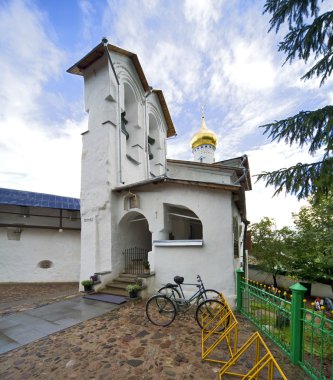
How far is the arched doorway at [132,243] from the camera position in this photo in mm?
9078

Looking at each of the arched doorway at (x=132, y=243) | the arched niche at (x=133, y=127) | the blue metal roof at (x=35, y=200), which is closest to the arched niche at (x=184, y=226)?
the arched doorway at (x=132, y=243)

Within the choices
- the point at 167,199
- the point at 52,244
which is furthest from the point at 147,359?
the point at 52,244

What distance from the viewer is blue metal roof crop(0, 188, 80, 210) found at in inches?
429

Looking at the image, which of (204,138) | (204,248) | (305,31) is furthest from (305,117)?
(204,138)

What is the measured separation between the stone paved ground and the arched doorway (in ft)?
12.4

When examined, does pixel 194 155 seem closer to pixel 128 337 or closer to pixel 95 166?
pixel 95 166

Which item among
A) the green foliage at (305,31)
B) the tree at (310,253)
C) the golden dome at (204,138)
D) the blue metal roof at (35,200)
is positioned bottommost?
the tree at (310,253)

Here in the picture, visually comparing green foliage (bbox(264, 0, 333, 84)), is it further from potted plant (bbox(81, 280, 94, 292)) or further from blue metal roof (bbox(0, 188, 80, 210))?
blue metal roof (bbox(0, 188, 80, 210))

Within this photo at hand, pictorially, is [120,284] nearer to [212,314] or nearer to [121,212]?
[121,212]

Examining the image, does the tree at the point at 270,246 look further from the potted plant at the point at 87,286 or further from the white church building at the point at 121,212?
the potted plant at the point at 87,286

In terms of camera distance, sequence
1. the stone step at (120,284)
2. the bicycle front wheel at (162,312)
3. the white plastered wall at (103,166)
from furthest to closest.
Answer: the white plastered wall at (103,166) → the stone step at (120,284) → the bicycle front wheel at (162,312)

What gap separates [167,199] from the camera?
786 centimetres

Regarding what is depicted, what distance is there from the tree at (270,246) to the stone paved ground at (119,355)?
15.7 m

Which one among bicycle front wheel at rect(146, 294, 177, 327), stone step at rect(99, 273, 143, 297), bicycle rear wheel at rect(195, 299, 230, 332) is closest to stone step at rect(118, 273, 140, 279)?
stone step at rect(99, 273, 143, 297)
